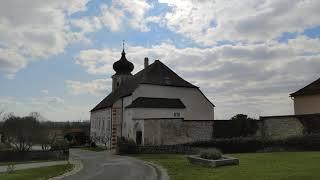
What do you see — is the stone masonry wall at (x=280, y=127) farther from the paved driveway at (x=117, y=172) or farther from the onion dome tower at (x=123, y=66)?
the onion dome tower at (x=123, y=66)

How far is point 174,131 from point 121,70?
28783 mm

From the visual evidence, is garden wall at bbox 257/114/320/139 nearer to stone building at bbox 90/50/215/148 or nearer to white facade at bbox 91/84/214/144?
stone building at bbox 90/50/215/148

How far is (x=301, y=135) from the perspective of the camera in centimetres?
3178

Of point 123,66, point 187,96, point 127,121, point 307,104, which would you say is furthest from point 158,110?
point 123,66

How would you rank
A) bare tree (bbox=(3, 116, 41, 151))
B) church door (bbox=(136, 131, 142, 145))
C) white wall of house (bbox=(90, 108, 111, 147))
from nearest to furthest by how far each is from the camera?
church door (bbox=(136, 131, 142, 145)), bare tree (bbox=(3, 116, 41, 151)), white wall of house (bbox=(90, 108, 111, 147))

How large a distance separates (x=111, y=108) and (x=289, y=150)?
26063 mm

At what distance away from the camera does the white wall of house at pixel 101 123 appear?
5476cm

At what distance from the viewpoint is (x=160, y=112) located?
4512cm

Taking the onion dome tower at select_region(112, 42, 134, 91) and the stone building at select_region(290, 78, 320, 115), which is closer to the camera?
the stone building at select_region(290, 78, 320, 115)

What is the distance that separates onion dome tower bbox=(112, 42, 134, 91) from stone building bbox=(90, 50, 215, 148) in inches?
445

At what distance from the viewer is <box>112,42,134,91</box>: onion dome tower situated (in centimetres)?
6600

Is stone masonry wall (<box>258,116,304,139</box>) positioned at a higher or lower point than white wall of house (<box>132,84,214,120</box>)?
lower

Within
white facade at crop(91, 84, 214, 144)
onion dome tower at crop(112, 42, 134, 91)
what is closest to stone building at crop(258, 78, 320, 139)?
white facade at crop(91, 84, 214, 144)

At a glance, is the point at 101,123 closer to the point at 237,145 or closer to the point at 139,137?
the point at 139,137
